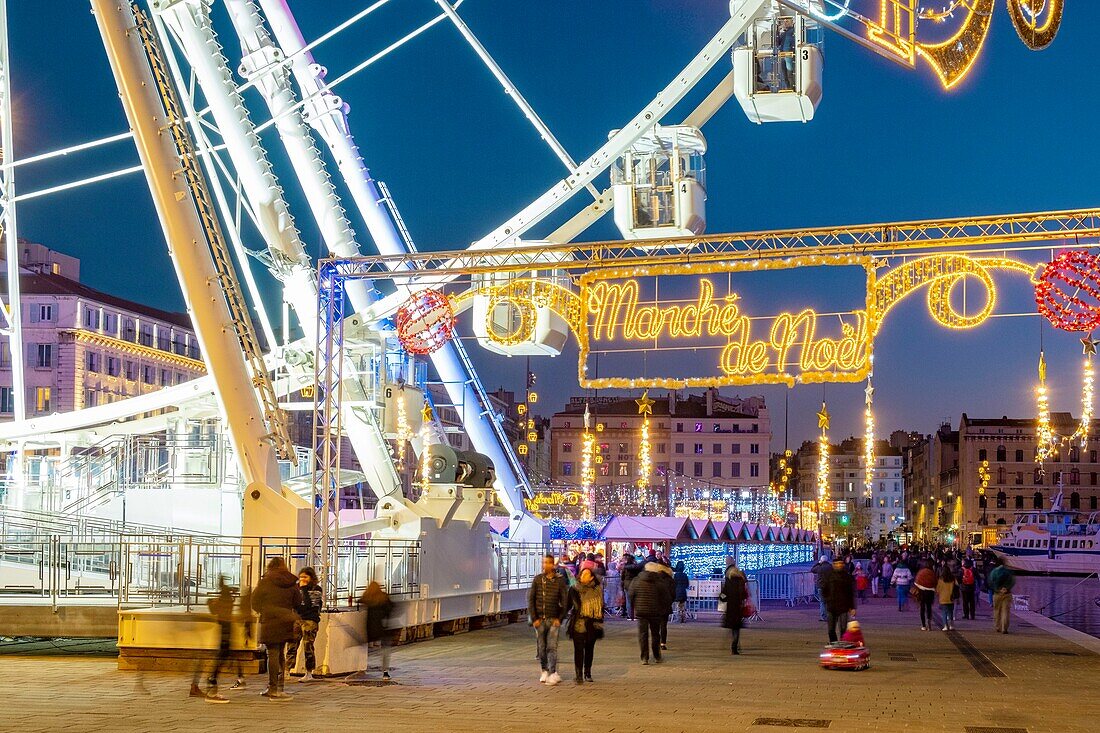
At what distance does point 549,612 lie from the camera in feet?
56.3

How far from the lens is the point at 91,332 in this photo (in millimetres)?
89812

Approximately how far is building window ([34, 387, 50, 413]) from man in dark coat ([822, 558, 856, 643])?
74123mm

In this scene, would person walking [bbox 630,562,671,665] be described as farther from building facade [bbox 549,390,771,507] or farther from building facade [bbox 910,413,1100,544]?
building facade [bbox 910,413,1100,544]

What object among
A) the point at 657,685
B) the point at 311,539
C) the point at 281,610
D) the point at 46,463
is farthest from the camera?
the point at 46,463

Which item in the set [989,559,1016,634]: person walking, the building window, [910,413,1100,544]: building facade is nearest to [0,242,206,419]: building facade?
A: the building window

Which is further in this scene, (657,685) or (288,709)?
(657,685)

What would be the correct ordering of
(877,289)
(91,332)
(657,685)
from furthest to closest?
(91,332) < (877,289) < (657,685)

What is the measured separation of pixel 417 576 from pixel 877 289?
9.25 m

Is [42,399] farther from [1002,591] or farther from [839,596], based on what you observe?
[839,596]

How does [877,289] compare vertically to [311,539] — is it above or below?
above

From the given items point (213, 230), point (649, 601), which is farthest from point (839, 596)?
point (213, 230)

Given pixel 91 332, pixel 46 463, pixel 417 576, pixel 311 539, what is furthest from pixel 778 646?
pixel 91 332

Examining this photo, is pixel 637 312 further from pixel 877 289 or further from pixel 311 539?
pixel 311 539

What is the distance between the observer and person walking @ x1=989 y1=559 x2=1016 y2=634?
2714cm
